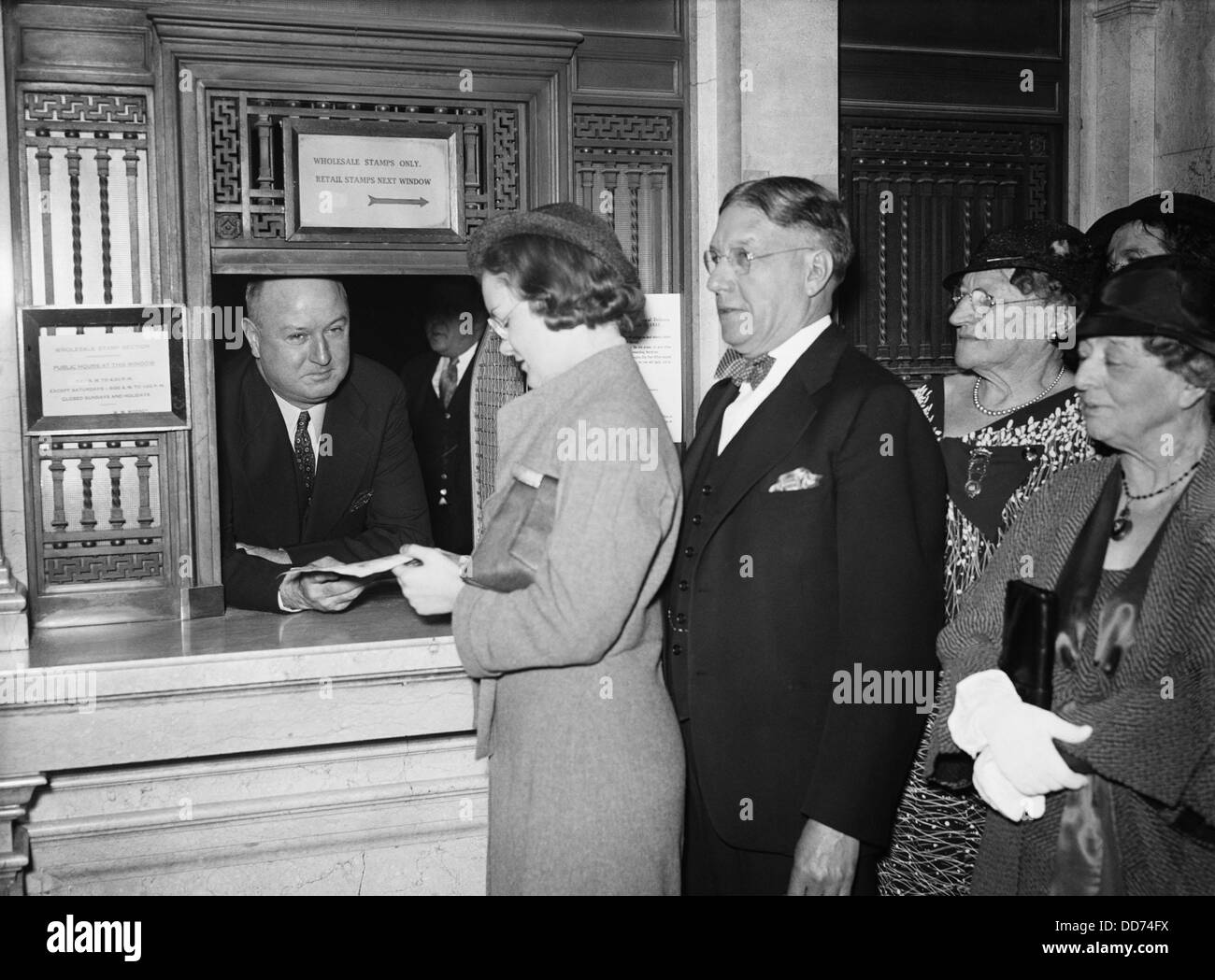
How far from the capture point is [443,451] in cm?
345

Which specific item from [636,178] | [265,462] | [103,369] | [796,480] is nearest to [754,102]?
[636,178]

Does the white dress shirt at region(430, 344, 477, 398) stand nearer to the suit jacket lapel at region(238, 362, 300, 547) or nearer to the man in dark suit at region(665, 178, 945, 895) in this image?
the suit jacket lapel at region(238, 362, 300, 547)

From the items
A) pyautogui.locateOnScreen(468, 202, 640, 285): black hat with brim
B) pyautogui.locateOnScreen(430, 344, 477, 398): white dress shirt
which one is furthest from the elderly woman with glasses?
pyautogui.locateOnScreen(430, 344, 477, 398): white dress shirt

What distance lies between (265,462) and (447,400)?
21.4 inches

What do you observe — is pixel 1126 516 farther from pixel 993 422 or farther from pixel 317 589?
Result: pixel 317 589

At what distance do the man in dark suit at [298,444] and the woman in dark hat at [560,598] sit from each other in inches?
51.9

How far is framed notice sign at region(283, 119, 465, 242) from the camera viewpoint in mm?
3195

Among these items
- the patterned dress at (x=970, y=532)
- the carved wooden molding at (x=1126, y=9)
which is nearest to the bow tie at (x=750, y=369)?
the patterned dress at (x=970, y=532)

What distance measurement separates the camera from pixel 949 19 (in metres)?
3.77

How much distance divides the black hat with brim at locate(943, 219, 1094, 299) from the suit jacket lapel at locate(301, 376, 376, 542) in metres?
1.71

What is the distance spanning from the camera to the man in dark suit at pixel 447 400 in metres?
3.40

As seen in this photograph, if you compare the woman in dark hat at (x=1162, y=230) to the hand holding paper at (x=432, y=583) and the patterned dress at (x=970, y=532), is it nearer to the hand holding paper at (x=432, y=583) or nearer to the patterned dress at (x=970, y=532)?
the patterned dress at (x=970, y=532)
